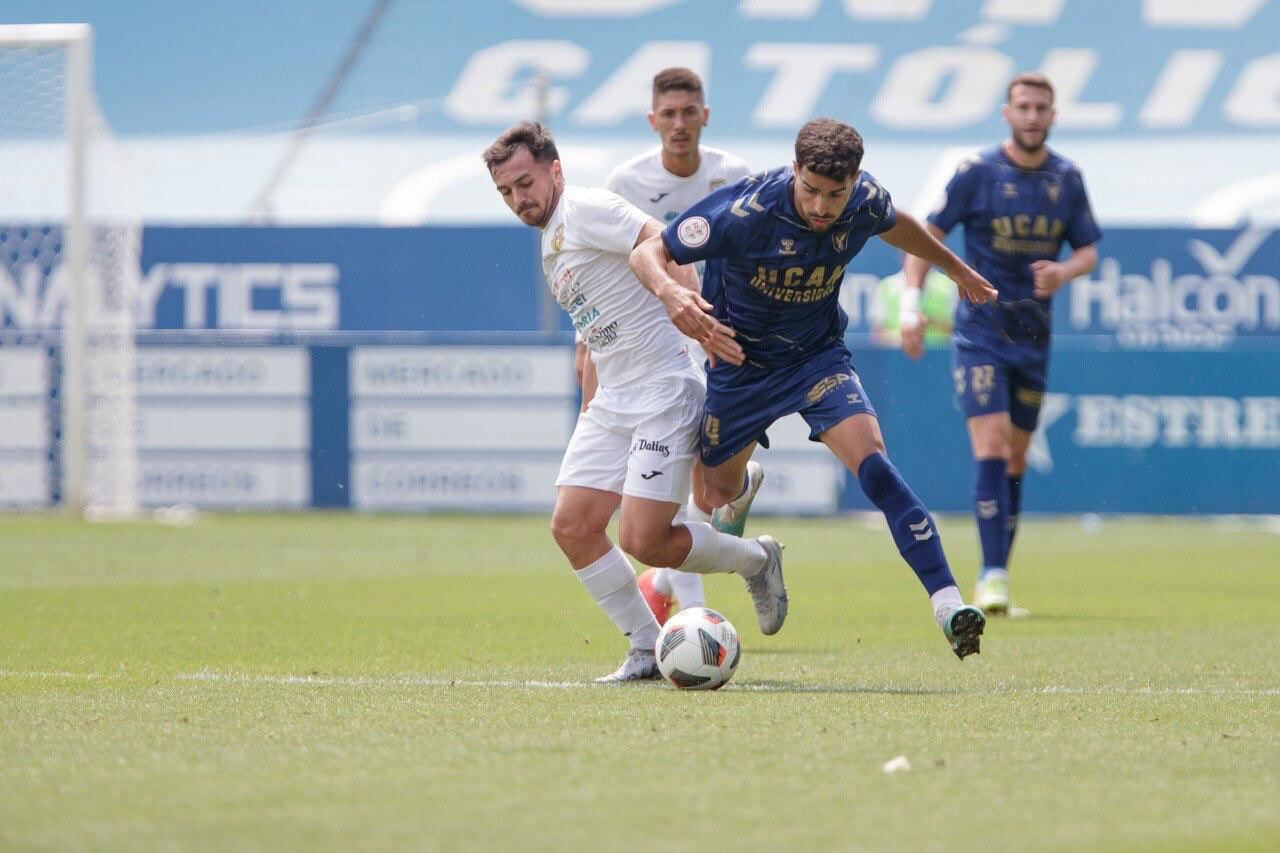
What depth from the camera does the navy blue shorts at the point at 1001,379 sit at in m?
8.94

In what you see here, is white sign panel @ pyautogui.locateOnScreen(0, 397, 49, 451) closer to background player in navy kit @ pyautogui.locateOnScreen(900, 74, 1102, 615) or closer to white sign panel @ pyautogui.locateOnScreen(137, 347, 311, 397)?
white sign panel @ pyautogui.locateOnScreen(137, 347, 311, 397)

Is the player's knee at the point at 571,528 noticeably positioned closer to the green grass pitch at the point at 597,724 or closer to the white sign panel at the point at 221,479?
the green grass pitch at the point at 597,724

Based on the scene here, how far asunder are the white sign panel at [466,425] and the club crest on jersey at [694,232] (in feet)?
37.1

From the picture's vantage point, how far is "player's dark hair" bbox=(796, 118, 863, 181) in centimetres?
549

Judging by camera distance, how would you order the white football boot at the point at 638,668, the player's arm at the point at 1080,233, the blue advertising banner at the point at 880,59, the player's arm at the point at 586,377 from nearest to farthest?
the white football boot at the point at 638,668, the player's arm at the point at 586,377, the player's arm at the point at 1080,233, the blue advertising banner at the point at 880,59

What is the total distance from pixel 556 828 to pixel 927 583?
265cm

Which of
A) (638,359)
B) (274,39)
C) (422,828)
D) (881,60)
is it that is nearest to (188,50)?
(274,39)

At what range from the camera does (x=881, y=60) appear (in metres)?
26.1

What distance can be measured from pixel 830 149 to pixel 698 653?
1538mm

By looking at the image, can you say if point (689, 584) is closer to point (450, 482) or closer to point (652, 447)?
point (652, 447)

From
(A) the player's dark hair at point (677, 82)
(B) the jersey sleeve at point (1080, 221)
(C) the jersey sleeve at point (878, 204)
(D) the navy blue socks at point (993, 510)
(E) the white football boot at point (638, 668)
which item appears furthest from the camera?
(B) the jersey sleeve at point (1080, 221)

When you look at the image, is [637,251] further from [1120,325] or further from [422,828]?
[1120,325]

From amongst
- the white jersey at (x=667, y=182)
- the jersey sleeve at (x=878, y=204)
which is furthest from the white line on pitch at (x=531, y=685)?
the white jersey at (x=667, y=182)

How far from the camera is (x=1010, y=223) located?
8.97 metres
